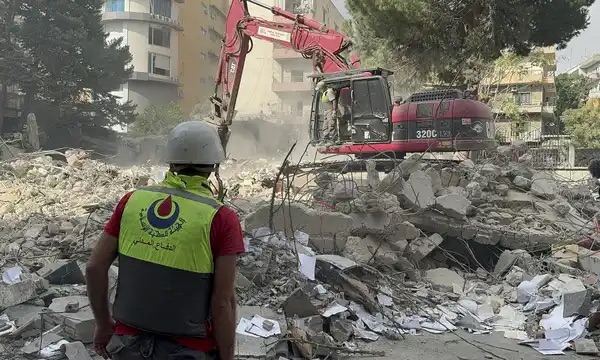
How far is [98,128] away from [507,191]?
21.7 m

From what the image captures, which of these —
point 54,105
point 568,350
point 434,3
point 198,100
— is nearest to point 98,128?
point 54,105

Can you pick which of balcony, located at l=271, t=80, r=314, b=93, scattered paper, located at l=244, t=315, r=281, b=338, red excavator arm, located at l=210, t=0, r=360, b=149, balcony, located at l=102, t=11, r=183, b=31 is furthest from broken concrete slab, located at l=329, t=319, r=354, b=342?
balcony, located at l=102, t=11, r=183, b=31

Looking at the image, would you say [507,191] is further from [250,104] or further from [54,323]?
[250,104]

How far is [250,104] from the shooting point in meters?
42.7

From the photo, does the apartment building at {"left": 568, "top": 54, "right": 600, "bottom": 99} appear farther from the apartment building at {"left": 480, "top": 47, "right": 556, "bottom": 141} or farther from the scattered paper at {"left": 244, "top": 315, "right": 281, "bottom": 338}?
the scattered paper at {"left": 244, "top": 315, "right": 281, "bottom": 338}

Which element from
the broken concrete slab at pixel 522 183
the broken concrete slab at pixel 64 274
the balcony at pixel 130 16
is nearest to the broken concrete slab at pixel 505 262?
the broken concrete slab at pixel 522 183

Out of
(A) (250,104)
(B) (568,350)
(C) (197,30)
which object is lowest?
(B) (568,350)

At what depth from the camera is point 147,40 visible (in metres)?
40.9

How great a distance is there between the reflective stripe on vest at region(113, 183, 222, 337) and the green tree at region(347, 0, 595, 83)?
51.9 ft

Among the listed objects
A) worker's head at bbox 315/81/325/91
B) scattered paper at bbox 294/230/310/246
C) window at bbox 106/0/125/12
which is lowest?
scattered paper at bbox 294/230/310/246

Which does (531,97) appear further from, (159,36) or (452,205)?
(452,205)

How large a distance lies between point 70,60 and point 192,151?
25.2 meters

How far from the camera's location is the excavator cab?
10.5 m

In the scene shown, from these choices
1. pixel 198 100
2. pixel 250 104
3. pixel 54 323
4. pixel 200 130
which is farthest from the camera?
pixel 198 100
